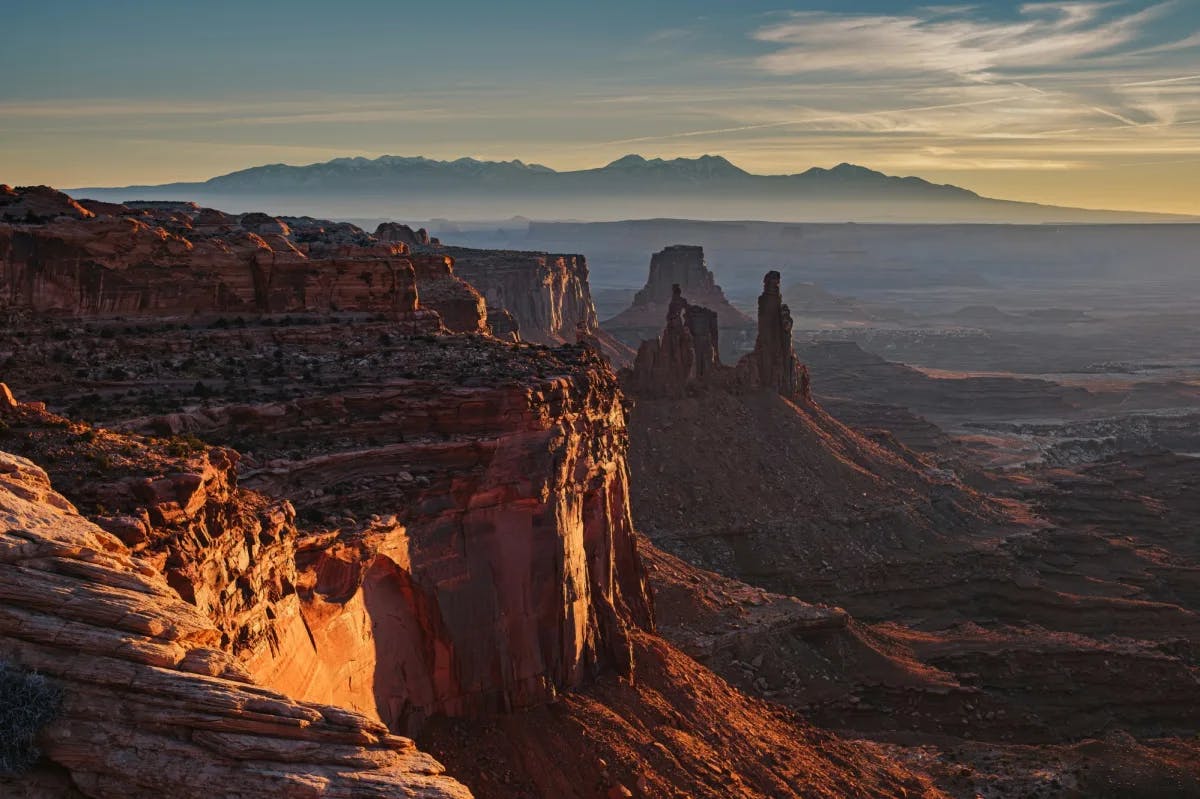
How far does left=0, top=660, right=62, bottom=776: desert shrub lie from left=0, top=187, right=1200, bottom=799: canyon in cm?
25

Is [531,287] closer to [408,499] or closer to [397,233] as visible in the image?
[397,233]

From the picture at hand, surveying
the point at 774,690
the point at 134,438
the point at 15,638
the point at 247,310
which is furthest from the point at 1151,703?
the point at 15,638

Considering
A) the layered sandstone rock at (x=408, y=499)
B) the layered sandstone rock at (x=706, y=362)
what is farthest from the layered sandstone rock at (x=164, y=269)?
the layered sandstone rock at (x=706, y=362)

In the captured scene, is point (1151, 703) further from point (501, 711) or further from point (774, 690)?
point (501, 711)

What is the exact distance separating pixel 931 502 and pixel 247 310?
63.0 metres

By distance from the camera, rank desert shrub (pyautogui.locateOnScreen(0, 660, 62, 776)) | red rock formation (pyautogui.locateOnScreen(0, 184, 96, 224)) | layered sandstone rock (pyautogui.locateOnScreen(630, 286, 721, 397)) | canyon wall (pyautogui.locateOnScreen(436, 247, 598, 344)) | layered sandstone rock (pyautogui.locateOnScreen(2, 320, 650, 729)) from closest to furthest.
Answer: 1. desert shrub (pyautogui.locateOnScreen(0, 660, 62, 776))
2. layered sandstone rock (pyautogui.locateOnScreen(2, 320, 650, 729))
3. red rock formation (pyautogui.locateOnScreen(0, 184, 96, 224))
4. layered sandstone rock (pyautogui.locateOnScreen(630, 286, 721, 397))
5. canyon wall (pyautogui.locateOnScreen(436, 247, 598, 344))

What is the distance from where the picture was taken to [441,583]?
110 ft

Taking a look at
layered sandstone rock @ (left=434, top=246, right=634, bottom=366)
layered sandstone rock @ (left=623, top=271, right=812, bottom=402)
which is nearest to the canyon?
layered sandstone rock @ (left=623, top=271, right=812, bottom=402)

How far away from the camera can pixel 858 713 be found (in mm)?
56625

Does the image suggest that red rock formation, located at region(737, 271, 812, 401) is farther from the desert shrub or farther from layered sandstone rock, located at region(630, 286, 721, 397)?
the desert shrub

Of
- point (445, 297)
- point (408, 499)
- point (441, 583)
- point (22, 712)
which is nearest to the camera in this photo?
point (22, 712)

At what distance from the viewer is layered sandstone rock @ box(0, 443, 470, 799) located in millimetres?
16125

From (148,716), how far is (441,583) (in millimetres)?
17303

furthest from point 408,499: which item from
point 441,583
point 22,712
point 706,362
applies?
point 706,362
